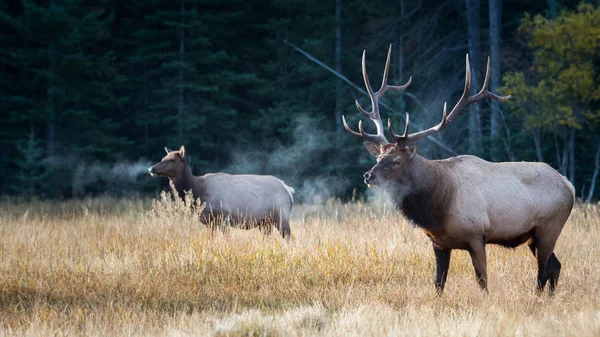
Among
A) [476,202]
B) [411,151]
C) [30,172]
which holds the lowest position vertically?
[30,172]

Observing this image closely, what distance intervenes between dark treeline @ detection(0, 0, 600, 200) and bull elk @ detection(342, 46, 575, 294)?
12860 mm

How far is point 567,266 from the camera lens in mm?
7738

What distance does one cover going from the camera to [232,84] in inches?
974

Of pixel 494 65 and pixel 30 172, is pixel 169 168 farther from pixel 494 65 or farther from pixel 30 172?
pixel 30 172

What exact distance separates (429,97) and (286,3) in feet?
19.8

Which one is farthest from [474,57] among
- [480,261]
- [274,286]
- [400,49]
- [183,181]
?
[274,286]

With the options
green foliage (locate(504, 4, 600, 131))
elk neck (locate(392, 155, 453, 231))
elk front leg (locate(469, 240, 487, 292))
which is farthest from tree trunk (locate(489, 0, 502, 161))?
elk front leg (locate(469, 240, 487, 292))

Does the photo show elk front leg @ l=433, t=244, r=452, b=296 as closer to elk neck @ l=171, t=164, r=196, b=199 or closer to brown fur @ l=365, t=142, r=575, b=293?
brown fur @ l=365, t=142, r=575, b=293

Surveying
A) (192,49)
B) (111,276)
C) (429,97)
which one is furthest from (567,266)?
(192,49)

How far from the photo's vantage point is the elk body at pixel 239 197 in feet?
35.7

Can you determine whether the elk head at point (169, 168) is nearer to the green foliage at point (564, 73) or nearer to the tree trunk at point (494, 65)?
the green foliage at point (564, 73)

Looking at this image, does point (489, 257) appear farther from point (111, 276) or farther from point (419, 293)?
point (111, 276)

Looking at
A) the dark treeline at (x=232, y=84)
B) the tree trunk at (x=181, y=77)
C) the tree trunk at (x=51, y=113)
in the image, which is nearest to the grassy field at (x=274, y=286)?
the dark treeline at (x=232, y=84)

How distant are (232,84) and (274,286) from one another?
724 inches
